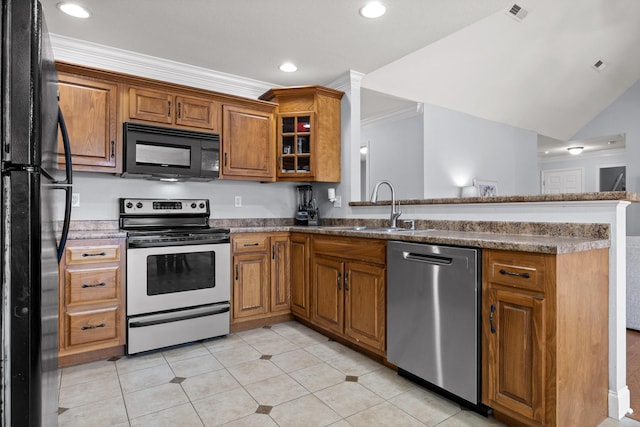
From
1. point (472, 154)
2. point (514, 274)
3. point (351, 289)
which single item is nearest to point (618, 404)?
point (514, 274)

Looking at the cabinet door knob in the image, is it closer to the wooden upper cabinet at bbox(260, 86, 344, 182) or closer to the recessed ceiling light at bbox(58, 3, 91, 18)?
the wooden upper cabinet at bbox(260, 86, 344, 182)

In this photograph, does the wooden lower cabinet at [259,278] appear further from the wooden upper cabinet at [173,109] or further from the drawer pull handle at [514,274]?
the drawer pull handle at [514,274]

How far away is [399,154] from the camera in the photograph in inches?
205

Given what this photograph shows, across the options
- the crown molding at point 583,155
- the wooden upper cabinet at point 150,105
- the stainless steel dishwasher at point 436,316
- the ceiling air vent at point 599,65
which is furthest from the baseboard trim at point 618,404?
the crown molding at point 583,155

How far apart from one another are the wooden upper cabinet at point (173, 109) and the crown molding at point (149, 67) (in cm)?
41

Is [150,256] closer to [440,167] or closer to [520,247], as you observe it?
[520,247]

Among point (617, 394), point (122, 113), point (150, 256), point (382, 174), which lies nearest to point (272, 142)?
point (122, 113)

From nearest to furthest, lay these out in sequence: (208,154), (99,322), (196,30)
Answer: (99,322), (196,30), (208,154)

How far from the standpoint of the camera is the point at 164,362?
253 cm

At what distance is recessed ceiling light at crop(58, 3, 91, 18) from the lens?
238cm

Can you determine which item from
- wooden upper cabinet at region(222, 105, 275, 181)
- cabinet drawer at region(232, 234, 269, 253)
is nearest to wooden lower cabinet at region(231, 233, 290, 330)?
cabinet drawer at region(232, 234, 269, 253)

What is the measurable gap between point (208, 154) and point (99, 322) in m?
1.51

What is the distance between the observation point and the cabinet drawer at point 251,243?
3.10m

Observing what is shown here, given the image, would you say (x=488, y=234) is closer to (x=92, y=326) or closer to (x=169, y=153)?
(x=169, y=153)
